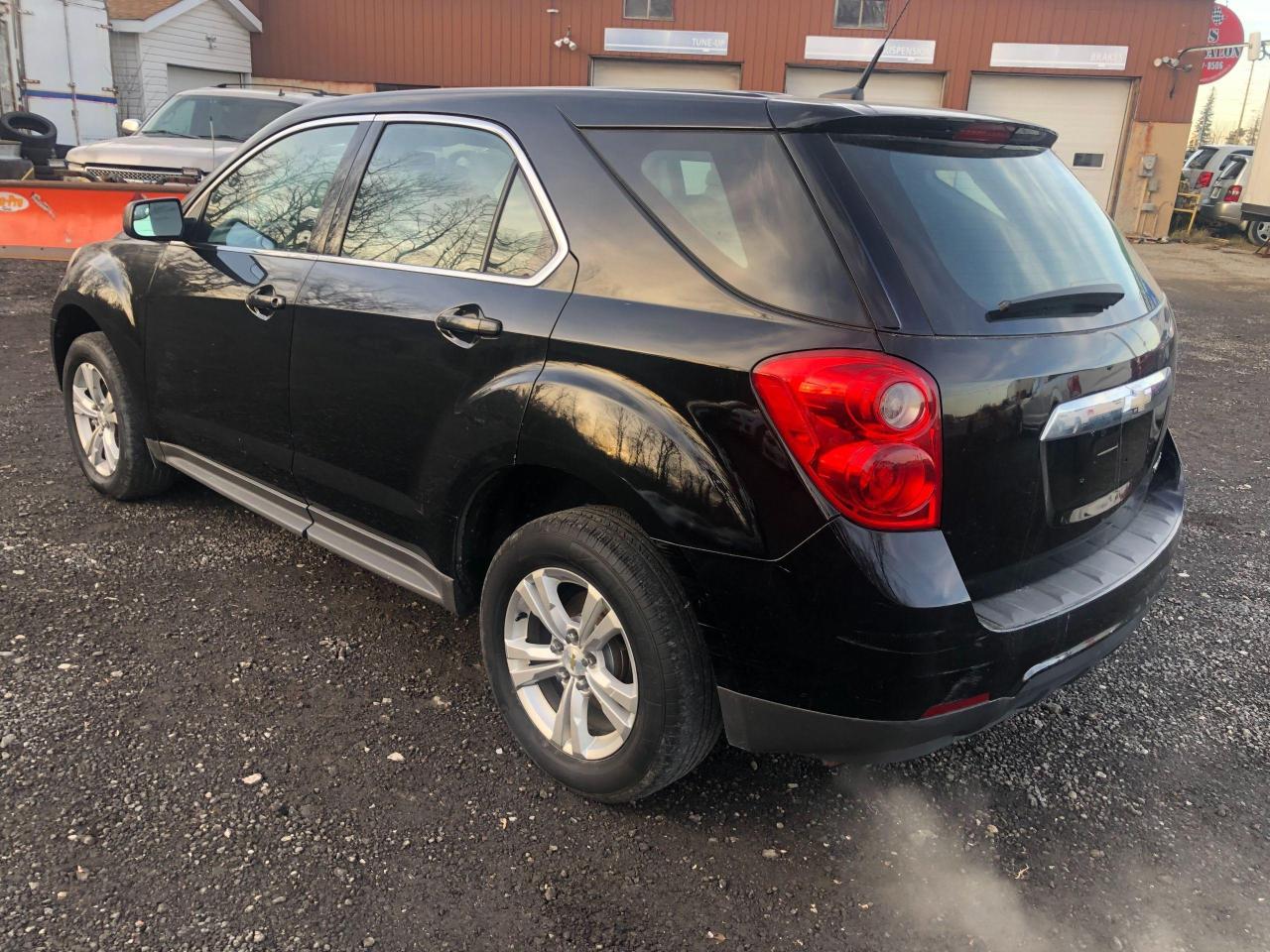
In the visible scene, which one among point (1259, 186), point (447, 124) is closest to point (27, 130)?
point (447, 124)

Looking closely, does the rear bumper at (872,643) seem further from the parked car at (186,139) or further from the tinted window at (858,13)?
the tinted window at (858,13)

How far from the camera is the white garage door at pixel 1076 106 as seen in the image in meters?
21.8

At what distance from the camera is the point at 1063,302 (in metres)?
2.34

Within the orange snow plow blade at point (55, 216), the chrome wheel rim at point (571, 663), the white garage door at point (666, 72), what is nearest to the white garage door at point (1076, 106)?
the white garage door at point (666, 72)

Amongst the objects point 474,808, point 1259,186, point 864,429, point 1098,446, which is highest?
point 1259,186

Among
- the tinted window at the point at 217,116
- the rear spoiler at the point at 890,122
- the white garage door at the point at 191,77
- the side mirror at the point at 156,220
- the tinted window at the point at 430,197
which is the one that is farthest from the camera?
the white garage door at the point at 191,77

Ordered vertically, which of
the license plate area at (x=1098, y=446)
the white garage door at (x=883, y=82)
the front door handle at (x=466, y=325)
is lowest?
the license plate area at (x=1098, y=446)

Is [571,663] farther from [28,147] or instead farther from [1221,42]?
[1221,42]

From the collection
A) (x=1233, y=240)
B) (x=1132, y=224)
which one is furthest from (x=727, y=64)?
(x=1233, y=240)

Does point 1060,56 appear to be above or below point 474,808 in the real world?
above

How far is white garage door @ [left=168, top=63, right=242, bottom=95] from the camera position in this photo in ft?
69.7

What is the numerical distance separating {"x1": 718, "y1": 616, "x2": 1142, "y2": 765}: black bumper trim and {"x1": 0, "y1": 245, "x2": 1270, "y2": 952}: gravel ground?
370 mm

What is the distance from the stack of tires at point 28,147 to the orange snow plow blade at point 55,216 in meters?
2.33

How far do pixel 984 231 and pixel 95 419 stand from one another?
151 inches
